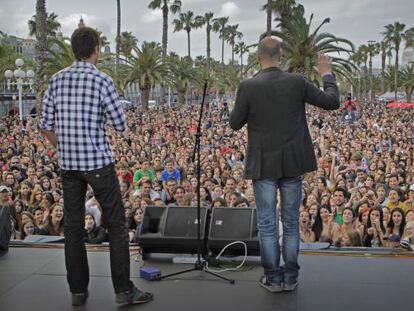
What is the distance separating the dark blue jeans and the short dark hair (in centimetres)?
64

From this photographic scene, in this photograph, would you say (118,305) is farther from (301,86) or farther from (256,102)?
(301,86)

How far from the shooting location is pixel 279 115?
3000 mm

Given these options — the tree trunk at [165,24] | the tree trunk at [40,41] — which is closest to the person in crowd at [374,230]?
the tree trunk at [40,41]

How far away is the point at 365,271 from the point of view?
11.3 ft

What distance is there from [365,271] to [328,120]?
63.5 feet

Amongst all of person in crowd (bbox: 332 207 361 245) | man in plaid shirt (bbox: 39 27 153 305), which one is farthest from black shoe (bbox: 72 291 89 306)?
person in crowd (bbox: 332 207 361 245)

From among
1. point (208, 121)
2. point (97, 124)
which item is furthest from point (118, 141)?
point (97, 124)

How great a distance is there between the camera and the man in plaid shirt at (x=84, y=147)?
111 inches

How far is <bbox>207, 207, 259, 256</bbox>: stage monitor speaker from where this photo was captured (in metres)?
3.69

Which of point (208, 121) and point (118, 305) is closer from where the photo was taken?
point (118, 305)

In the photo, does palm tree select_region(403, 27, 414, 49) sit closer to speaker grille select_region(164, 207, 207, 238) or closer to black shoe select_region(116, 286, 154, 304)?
speaker grille select_region(164, 207, 207, 238)

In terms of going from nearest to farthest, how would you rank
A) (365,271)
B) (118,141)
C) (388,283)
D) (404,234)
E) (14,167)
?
(388,283), (365,271), (404,234), (14,167), (118,141)

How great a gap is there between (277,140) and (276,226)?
1.77 ft

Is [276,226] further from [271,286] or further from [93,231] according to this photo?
[93,231]
